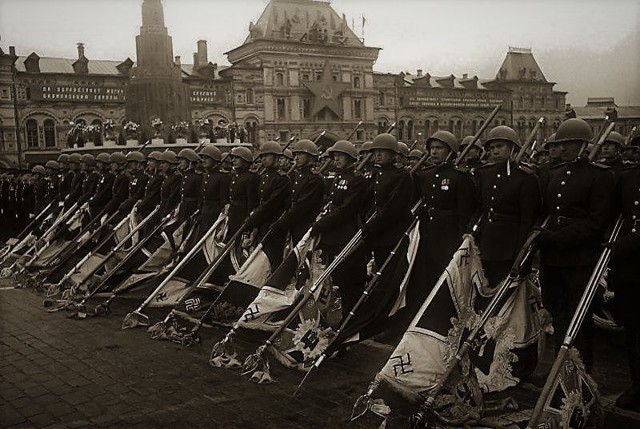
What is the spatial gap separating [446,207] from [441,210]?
65mm

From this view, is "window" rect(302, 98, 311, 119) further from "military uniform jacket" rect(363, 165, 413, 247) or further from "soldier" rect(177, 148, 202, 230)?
"military uniform jacket" rect(363, 165, 413, 247)

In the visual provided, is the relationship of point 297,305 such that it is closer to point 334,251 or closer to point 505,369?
point 334,251

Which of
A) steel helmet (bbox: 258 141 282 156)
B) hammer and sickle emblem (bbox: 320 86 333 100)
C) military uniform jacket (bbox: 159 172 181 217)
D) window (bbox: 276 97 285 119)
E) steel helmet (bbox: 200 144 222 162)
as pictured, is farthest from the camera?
hammer and sickle emblem (bbox: 320 86 333 100)

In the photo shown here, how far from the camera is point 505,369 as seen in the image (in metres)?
5.15

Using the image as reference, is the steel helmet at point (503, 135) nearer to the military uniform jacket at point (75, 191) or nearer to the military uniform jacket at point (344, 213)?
the military uniform jacket at point (344, 213)

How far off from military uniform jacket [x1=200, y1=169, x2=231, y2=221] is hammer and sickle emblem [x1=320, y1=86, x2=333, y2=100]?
4125 cm

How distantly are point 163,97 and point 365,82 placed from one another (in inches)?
1146

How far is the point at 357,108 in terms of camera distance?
51.6m

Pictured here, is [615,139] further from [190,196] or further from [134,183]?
[134,183]

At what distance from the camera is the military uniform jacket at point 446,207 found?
21.2ft

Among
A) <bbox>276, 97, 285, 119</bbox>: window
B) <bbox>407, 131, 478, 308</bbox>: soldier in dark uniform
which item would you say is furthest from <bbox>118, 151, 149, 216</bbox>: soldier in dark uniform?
<bbox>276, 97, 285, 119</bbox>: window

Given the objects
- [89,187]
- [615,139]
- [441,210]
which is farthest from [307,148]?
[89,187]

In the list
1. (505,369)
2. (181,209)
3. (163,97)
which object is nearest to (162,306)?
(181,209)

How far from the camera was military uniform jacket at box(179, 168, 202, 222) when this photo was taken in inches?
370
